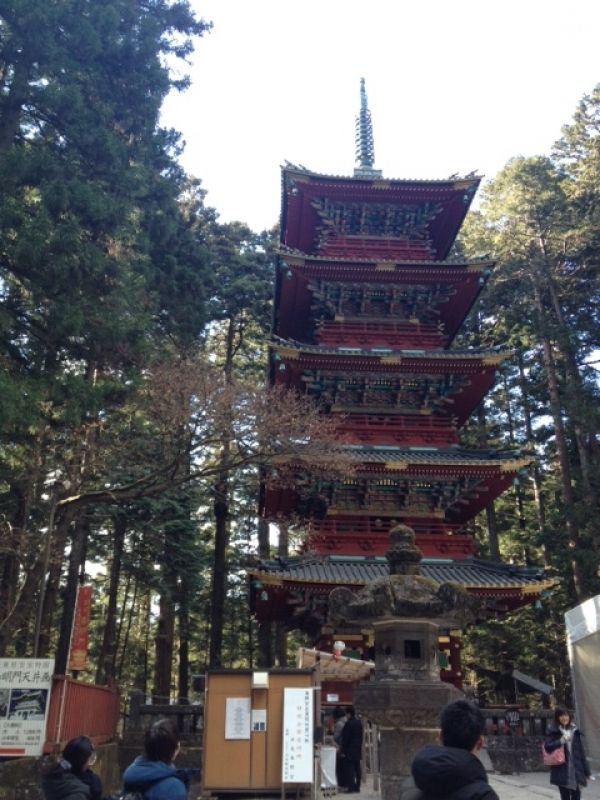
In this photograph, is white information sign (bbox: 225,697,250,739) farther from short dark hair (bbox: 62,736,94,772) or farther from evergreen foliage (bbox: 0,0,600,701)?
short dark hair (bbox: 62,736,94,772)

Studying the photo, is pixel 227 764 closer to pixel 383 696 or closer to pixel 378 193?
pixel 383 696

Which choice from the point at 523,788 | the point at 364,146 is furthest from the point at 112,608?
the point at 364,146

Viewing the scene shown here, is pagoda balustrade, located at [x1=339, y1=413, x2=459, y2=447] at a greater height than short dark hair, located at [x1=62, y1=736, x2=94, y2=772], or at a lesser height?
greater

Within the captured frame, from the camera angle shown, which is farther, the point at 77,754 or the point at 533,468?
the point at 533,468

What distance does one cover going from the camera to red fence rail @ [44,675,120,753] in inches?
347

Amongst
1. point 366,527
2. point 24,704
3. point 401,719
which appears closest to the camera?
point 401,719

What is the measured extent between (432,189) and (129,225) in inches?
412

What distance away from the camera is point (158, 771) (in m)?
3.13

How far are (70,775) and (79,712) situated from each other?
7.01m

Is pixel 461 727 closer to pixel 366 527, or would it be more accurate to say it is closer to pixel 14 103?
pixel 14 103

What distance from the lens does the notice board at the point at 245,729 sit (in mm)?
8211

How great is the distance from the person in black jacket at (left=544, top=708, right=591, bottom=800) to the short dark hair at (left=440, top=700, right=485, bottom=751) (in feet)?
17.5

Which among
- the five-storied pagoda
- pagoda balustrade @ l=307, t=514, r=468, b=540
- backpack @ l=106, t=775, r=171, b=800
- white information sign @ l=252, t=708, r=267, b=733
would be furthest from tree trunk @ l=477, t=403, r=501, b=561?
backpack @ l=106, t=775, r=171, b=800

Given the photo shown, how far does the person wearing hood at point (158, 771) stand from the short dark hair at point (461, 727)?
4.28 feet
